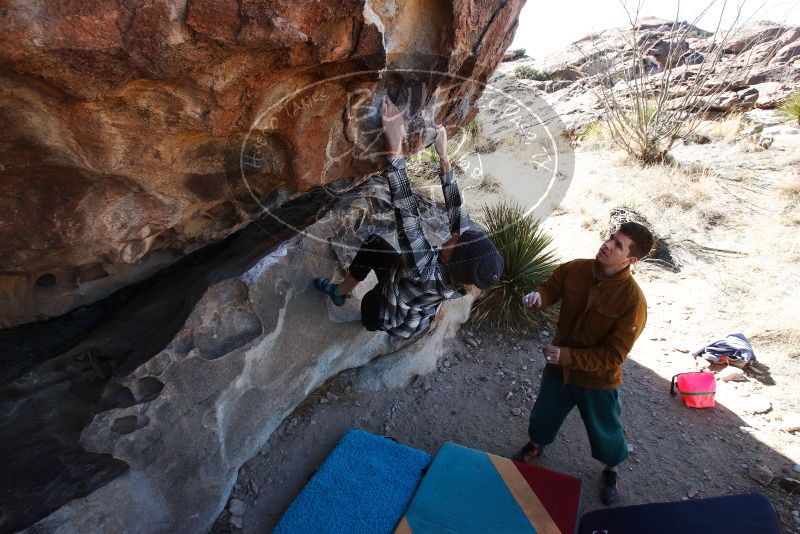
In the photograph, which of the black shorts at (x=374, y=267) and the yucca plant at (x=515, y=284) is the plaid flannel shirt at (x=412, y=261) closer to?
the black shorts at (x=374, y=267)

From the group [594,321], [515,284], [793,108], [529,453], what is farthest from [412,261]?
[793,108]

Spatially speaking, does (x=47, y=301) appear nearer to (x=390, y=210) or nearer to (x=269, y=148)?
(x=269, y=148)

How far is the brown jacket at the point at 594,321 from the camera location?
250 cm

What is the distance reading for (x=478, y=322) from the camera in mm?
4688

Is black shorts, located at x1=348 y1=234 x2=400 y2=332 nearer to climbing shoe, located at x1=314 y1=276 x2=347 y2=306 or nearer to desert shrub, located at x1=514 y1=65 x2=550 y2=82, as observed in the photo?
climbing shoe, located at x1=314 y1=276 x2=347 y2=306

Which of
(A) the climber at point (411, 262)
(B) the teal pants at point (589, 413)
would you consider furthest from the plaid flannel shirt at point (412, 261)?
(B) the teal pants at point (589, 413)

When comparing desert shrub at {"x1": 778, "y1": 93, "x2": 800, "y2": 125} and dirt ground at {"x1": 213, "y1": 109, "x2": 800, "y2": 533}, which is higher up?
desert shrub at {"x1": 778, "y1": 93, "x2": 800, "y2": 125}

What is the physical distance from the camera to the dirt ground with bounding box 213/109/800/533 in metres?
3.22

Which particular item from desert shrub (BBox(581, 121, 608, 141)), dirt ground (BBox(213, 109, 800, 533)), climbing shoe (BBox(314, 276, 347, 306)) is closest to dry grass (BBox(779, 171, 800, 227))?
dirt ground (BBox(213, 109, 800, 533))

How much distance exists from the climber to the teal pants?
0.89m

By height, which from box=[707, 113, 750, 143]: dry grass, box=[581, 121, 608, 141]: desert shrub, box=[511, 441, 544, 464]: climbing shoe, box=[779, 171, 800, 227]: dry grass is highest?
box=[581, 121, 608, 141]: desert shrub

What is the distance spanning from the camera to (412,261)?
251cm

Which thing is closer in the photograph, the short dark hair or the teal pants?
the short dark hair

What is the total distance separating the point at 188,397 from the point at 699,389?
370 cm
